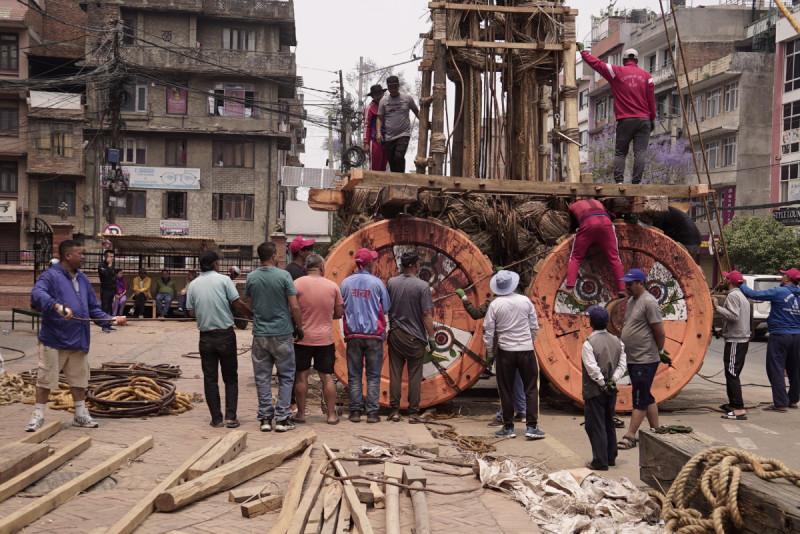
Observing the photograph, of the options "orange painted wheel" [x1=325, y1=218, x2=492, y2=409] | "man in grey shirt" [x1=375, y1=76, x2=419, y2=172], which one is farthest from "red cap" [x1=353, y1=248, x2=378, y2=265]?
"man in grey shirt" [x1=375, y1=76, x2=419, y2=172]

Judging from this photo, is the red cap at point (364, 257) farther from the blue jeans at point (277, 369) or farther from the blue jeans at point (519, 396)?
the blue jeans at point (519, 396)

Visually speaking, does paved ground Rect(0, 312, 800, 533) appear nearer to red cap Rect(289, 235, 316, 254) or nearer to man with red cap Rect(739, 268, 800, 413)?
man with red cap Rect(739, 268, 800, 413)

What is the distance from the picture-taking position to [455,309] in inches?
400

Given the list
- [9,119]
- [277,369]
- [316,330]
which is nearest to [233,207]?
[9,119]

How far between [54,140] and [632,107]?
38463 mm

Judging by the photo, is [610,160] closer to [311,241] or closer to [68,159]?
[68,159]

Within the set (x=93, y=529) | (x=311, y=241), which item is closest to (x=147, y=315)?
(x=311, y=241)

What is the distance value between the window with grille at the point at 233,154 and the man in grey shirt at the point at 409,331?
1468 inches

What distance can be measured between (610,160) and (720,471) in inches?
1435

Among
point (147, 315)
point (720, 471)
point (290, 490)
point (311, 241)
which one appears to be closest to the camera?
point (720, 471)

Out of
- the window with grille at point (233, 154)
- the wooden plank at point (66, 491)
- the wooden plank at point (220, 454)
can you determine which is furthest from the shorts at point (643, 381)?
the window with grille at point (233, 154)

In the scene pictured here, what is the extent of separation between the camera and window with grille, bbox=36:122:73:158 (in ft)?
140

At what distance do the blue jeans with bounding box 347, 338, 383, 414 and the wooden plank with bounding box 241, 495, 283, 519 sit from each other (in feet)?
11.3

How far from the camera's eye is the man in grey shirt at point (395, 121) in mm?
11758
